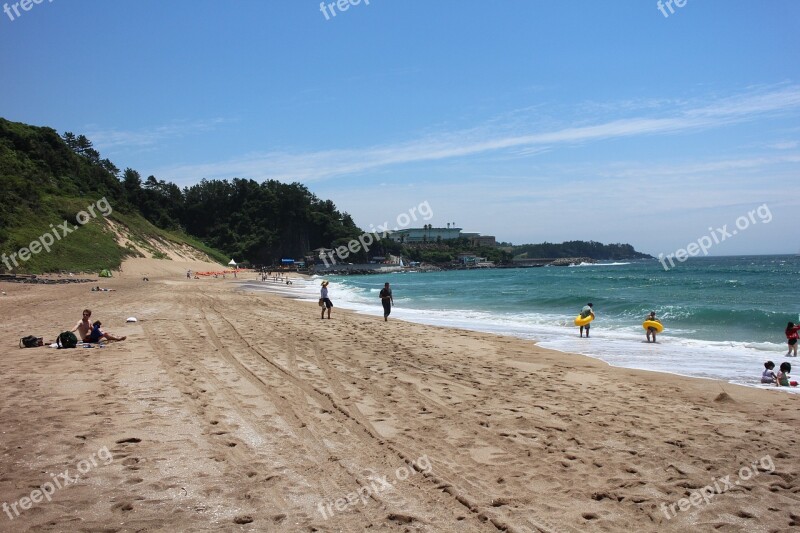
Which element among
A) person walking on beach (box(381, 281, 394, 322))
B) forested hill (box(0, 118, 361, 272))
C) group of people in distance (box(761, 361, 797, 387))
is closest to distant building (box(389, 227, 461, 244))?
forested hill (box(0, 118, 361, 272))

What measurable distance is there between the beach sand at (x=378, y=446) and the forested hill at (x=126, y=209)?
38.5m

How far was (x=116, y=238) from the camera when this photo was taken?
58625mm

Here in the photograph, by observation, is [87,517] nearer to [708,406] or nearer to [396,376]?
[396,376]

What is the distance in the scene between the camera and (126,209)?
241ft

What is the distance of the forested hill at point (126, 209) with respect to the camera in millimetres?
46750

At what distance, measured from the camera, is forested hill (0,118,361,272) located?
46.8m

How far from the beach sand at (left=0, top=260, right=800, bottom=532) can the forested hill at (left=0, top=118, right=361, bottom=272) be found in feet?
126

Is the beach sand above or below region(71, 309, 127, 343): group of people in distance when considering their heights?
below

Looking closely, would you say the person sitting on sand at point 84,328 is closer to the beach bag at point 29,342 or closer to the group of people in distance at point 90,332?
the group of people in distance at point 90,332

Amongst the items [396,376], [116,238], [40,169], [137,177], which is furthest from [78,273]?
[137,177]

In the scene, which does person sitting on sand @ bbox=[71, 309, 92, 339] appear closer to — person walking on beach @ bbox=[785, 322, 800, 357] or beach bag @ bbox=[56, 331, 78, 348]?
beach bag @ bbox=[56, 331, 78, 348]

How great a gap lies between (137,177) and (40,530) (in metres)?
106

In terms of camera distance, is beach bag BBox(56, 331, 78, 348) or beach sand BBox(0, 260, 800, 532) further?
beach bag BBox(56, 331, 78, 348)

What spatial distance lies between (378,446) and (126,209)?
257ft
